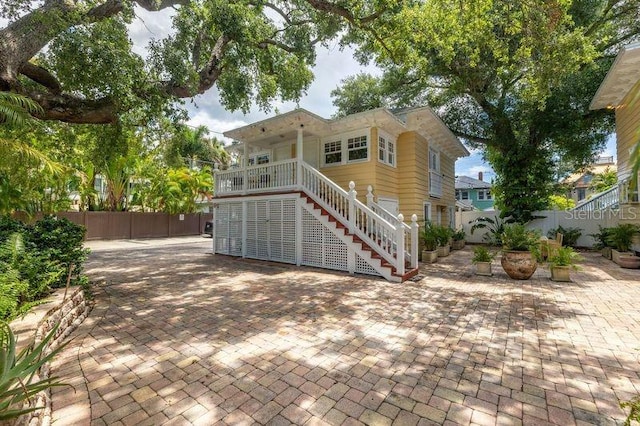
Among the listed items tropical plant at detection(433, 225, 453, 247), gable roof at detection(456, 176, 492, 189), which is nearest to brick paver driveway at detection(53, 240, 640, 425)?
tropical plant at detection(433, 225, 453, 247)

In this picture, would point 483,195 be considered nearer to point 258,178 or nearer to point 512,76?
point 512,76

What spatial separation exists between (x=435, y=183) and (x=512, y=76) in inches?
234

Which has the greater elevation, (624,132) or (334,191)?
(624,132)

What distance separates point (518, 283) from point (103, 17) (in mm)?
11578

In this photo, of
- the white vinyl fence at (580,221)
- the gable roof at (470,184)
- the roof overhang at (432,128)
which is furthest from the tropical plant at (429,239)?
the gable roof at (470,184)

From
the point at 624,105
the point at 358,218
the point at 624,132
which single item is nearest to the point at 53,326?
the point at 358,218

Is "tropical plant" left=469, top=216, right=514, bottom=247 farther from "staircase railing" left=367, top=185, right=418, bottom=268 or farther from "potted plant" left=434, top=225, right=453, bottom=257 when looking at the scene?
"staircase railing" left=367, top=185, right=418, bottom=268

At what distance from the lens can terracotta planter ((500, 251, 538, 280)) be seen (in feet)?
25.4

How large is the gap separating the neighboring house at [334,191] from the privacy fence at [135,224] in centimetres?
1109

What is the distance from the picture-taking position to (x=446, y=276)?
27.8 feet

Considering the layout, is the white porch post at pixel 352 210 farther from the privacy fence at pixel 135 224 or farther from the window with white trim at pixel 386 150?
the privacy fence at pixel 135 224

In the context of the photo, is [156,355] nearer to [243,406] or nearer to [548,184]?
[243,406]

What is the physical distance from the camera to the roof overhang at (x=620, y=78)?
8.41 metres

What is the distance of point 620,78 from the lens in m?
9.57
